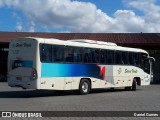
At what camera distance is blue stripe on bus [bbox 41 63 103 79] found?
786 inches

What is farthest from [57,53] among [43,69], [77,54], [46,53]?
[77,54]

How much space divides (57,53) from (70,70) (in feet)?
4.51

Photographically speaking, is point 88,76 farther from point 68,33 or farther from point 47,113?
point 68,33

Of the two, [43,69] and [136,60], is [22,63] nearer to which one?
[43,69]

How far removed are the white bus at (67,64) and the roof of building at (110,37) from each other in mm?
16136

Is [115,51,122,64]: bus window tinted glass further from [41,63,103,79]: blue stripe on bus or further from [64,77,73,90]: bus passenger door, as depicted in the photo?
[64,77,73,90]: bus passenger door

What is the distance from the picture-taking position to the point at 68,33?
47812 mm

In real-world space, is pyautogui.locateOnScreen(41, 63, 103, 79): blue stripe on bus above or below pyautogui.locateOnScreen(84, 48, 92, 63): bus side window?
below

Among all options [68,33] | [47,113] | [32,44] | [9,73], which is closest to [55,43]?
[32,44]

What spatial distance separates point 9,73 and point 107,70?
652 centimetres

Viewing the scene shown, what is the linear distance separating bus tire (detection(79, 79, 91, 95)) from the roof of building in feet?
67.0

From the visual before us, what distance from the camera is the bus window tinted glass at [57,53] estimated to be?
804 inches

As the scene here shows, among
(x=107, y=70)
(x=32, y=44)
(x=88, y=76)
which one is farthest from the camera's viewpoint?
(x=107, y=70)

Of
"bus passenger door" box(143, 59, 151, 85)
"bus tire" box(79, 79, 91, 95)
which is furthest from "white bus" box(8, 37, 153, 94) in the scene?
"bus passenger door" box(143, 59, 151, 85)
